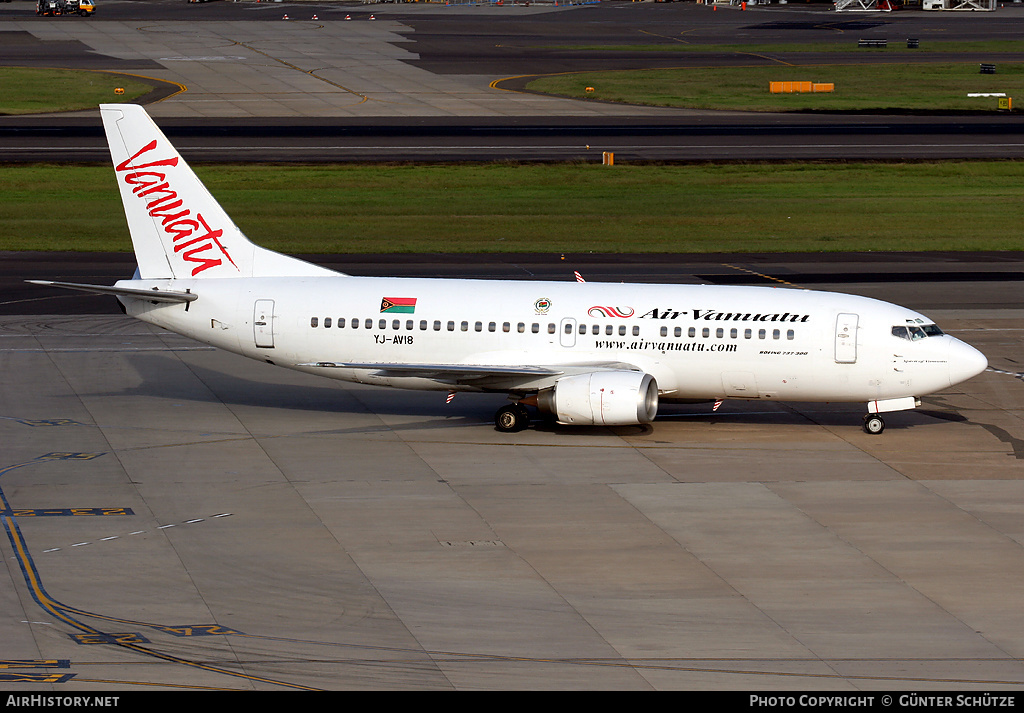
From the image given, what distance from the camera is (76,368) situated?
47125mm

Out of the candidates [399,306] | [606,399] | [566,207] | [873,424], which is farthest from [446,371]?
[566,207]

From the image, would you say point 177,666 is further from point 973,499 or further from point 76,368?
point 76,368

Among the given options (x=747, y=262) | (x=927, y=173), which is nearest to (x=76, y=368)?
(x=747, y=262)

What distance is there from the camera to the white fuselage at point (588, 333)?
126ft

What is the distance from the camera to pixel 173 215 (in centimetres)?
4084

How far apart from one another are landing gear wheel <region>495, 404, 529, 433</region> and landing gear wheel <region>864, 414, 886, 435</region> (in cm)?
1038

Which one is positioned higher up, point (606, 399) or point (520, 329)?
point (520, 329)

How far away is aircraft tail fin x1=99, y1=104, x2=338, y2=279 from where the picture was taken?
40750mm

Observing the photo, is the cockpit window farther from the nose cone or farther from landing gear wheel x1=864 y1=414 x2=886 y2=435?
landing gear wheel x1=864 y1=414 x2=886 y2=435

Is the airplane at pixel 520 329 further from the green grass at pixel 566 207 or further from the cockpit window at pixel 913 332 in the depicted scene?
the green grass at pixel 566 207

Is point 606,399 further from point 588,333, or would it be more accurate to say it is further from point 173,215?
point 173,215

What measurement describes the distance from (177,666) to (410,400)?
2162 centimetres

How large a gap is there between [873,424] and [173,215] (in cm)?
2263

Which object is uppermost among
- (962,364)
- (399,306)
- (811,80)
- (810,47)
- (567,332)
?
(810,47)
